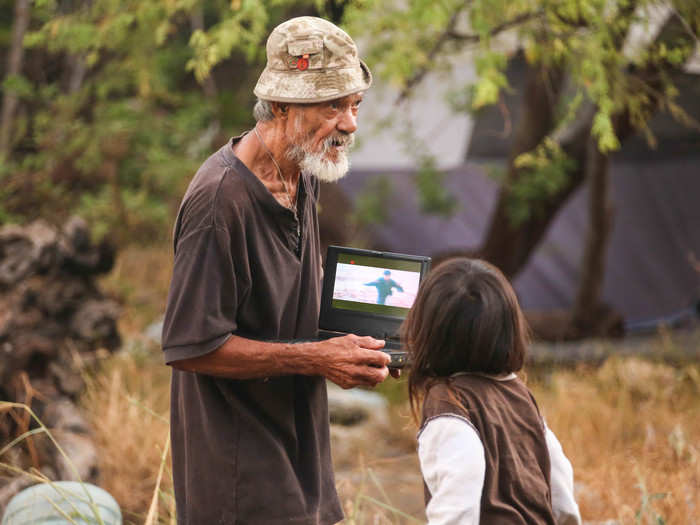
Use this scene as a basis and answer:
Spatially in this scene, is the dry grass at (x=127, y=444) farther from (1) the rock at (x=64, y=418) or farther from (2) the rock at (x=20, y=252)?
(2) the rock at (x=20, y=252)

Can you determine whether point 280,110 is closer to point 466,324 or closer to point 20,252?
point 466,324

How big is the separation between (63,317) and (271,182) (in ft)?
12.0

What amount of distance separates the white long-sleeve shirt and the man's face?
2.48 ft

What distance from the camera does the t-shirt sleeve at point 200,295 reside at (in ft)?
6.93

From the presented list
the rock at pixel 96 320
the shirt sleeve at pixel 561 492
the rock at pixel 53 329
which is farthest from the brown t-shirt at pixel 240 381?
the rock at pixel 96 320

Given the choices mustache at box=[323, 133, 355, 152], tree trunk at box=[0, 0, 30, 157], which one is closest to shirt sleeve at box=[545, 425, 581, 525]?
mustache at box=[323, 133, 355, 152]

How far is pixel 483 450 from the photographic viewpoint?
79.1 inches

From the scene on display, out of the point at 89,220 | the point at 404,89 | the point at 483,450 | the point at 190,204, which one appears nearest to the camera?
the point at 483,450

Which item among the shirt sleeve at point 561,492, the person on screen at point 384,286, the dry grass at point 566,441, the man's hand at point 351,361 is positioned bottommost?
the dry grass at point 566,441

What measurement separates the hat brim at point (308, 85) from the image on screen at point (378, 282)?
0.50 meters

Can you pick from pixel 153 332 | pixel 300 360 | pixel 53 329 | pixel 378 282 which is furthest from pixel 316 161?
pixel 153 332

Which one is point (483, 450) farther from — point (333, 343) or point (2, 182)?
point (2, 182)

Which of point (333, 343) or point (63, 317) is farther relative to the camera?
point (63, 317)

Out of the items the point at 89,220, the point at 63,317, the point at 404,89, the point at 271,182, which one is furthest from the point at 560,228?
the point at 271,182
